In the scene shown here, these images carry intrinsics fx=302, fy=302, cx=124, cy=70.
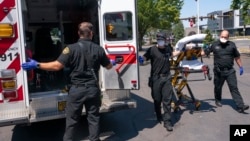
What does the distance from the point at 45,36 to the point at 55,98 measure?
428 centimetres

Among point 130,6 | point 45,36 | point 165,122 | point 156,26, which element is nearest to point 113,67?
point 130,6

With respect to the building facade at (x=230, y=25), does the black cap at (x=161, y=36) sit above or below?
below

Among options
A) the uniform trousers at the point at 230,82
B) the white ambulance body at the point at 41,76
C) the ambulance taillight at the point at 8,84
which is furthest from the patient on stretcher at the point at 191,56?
the ambulance taillight at the point at 8,84

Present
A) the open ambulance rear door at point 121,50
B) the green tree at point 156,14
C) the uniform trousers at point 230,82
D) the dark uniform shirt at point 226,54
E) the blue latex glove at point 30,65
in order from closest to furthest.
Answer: the blue latex glove at point 30,65 < the open ambulance rear door at point 121,50 < the uniform trousers at point 230,82 < the dark uniform shirt at point 226,54 < the green tree at point 156,14

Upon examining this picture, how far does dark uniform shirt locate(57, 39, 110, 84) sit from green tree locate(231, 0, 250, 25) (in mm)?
19746

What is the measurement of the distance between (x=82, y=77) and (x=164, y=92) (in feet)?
6.51

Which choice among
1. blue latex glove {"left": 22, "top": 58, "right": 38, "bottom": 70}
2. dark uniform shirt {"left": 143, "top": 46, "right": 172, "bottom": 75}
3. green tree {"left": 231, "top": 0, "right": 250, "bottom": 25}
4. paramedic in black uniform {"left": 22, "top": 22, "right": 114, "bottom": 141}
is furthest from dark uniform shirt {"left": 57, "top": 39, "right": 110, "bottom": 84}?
green tree {"left": 231, "top": 0, "right": 250, "bottom": 25}

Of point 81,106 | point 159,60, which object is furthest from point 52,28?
point 81,106

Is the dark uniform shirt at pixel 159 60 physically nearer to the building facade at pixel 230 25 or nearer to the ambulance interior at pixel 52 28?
the ambulance interior at pixel 52 28

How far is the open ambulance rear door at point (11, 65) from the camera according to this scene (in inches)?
174

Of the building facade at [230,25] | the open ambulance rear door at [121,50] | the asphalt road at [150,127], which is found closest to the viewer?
the open ambulance rear door at [121,50]

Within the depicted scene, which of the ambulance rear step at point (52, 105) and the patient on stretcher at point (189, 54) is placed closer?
the ambulance rear step at point (52, 105)

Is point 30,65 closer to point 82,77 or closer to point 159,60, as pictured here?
point 82,77

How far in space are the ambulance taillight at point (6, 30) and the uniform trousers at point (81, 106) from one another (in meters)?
1.20
